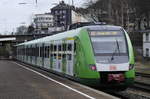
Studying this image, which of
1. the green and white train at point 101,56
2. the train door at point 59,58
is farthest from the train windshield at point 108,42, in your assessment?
the train door at point 59,58

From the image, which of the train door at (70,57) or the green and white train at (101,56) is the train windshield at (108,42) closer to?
the green and white train at (101,56)

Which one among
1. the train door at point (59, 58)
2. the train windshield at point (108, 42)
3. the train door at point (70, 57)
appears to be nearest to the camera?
the train windshield at point (108, 42)

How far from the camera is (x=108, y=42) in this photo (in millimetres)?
17891

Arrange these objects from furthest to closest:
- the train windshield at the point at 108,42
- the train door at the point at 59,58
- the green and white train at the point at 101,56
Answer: the train door at the point at 59,58, the train windshield at the point at 108,42, the green and white train at the point at 101,56

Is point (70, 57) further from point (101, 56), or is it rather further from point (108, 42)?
point (101, 56)

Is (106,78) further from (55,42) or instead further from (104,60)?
(55,42)

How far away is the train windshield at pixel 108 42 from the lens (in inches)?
691

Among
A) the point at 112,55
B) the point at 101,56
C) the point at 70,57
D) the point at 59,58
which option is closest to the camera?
the point at 101,56

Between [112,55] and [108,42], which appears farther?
[108,42]

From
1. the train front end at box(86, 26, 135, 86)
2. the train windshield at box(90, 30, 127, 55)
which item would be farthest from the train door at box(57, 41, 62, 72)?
the train windshield at box(90, 30, 127, 55)

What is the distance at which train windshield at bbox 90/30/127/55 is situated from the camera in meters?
17.5

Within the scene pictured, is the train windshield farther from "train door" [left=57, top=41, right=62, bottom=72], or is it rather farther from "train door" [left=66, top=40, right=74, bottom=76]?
"train door" [left=57, top=41, right=62, bottom=72]

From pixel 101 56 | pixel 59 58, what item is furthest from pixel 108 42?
pixel 59 58

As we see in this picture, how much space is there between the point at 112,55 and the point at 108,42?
2.48 feet
